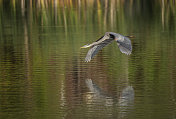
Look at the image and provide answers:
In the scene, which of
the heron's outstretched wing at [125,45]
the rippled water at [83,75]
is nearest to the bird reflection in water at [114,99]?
the rippled water at [83,75]

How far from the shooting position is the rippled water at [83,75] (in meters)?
14.7

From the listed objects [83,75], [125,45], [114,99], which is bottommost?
[114,99]

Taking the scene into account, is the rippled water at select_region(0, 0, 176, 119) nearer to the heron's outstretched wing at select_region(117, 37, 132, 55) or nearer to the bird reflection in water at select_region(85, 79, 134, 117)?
the bird reflection in water at select_region(85, 79, 134, 117)

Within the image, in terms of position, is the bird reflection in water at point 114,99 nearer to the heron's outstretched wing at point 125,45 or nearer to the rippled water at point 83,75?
the rippled water at point 83,75

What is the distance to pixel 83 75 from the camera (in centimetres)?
1975

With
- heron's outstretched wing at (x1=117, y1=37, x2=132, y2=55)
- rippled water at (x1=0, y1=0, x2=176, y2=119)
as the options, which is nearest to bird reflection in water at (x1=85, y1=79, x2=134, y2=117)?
rippled water at (x1=0, y1=0, x2=176, y2=119)

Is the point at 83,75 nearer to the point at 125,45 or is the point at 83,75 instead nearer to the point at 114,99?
the point at 114,99

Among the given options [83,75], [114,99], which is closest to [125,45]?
[114,99]

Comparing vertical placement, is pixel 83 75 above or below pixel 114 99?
above

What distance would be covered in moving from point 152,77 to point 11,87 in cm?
443

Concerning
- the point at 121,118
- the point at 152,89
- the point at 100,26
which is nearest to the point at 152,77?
the point at 152,89

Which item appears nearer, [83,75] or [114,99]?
[114,99]

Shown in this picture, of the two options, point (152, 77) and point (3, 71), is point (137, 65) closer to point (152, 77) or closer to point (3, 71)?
point (152, 77)

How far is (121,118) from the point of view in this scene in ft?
44.6
